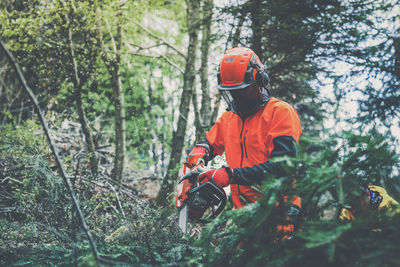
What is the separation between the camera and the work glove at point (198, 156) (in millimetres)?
2828

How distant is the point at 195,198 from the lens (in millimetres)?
2443

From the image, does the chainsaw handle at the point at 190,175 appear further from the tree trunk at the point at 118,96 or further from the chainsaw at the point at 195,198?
the tree trunk at the point at 118,96

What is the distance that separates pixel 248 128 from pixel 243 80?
0.45 meters

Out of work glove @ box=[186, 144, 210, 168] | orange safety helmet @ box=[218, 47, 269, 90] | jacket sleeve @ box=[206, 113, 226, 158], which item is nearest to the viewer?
orange safety helmet @ box=[218, 47, 269, 90]

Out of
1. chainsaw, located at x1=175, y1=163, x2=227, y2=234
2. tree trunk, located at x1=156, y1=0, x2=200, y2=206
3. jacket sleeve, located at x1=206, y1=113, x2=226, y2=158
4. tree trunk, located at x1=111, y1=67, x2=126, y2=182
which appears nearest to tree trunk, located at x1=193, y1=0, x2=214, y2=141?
tree trunk, located at x1=156, y1=0, x2=200, y2=206

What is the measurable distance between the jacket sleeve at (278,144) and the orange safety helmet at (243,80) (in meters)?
0.35

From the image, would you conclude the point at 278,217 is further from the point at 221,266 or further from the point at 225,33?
the point at 225,33

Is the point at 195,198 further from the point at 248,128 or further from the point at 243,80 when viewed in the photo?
the point at 243,80

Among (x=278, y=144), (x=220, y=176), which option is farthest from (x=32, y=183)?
(x=278, y=144)

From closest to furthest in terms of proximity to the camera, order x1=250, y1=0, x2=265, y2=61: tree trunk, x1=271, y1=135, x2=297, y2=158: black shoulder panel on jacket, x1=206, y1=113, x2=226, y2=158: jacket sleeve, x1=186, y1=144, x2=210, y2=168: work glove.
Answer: x1=271, y1=135, x2=297, y2=158: black shoulder panel on jacket
x1=186, y1=144, x2=210, y2=168: work glove
x1=206, y1=113, x2=226, y2=158: jacket sleeve
x1=250, y1=0, x2=265, y2=61: tree trunk

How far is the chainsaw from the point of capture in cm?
237

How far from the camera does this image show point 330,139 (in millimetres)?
1573

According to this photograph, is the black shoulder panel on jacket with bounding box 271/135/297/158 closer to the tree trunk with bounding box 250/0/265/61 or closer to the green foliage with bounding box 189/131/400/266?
the green foliage with bounding box 189/131/400/266

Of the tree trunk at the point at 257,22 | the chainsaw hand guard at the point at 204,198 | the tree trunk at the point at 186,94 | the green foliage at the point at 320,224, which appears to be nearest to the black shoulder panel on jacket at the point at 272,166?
the chainsaw hand guard at the point at 204,198
